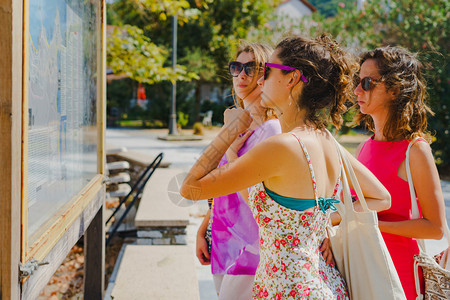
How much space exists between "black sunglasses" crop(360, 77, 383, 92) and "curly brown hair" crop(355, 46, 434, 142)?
0.04 m

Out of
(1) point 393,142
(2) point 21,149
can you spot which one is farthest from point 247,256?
(2) point 21,149

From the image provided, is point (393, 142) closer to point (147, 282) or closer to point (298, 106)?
point (298, 106)

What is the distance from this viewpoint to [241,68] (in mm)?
2359

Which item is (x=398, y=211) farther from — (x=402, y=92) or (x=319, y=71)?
(x=319, y=71)

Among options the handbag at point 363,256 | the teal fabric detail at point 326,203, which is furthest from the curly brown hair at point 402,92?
the teal fabric detail at point 326,203

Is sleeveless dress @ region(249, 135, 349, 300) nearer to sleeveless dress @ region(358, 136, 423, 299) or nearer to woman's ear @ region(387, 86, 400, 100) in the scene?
sleeveless dress @ region(358, 136, 423, 299)

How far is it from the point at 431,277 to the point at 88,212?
5.80 ft

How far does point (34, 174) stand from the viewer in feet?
5.35

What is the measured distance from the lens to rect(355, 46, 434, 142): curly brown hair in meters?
2.23

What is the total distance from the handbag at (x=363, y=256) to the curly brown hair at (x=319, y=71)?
0.24 m

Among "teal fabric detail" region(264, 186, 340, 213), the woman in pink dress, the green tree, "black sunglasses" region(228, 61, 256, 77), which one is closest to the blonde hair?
"black sunglasses" region(228, 61, 256, 77)

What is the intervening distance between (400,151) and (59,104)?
5.16 ft

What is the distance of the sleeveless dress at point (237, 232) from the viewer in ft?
6.55

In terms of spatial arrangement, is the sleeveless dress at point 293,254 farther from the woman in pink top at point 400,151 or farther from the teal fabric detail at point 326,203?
the woman in pink top at point 400,151
